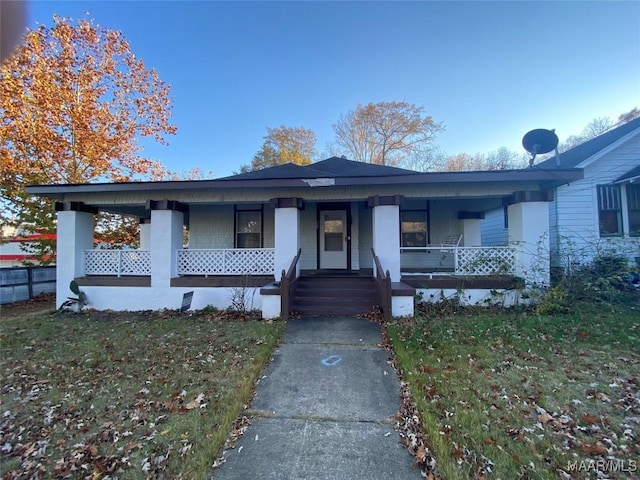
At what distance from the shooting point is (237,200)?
8023mm

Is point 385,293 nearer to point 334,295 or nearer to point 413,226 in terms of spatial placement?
point 334,295

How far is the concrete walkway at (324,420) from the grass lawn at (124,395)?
0.31m

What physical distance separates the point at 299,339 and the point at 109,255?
21.8 feet

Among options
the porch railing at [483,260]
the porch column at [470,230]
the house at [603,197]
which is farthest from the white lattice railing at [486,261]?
the house at [603,197]

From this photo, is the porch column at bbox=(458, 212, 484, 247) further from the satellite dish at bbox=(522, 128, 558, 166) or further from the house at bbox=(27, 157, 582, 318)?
the satellite dish at bbox=(522, 128, 558, 166)

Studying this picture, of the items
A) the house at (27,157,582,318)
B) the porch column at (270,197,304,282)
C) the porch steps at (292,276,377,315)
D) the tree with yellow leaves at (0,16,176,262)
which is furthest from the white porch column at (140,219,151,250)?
the porch steps at (292,276,377,315)

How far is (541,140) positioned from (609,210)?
3256 millimetres

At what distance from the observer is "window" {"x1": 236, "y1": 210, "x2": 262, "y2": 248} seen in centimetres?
1038

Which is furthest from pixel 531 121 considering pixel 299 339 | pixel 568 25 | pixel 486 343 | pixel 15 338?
pixel 15 338

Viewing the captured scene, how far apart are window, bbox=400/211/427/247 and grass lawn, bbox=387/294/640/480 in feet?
15.4

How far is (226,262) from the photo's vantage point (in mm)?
8195

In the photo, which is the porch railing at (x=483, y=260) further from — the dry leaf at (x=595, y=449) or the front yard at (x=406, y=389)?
the dry leaf at (x=595, y=449)

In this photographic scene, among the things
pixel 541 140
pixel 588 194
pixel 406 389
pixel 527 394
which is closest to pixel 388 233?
pixel 406 389

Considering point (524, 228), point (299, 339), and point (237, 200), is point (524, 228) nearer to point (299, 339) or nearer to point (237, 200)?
point (299, 339)
